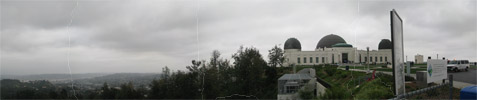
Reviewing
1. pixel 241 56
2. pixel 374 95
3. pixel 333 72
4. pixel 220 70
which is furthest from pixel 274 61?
pixel 374 95

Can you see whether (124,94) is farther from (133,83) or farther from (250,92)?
(250,92)

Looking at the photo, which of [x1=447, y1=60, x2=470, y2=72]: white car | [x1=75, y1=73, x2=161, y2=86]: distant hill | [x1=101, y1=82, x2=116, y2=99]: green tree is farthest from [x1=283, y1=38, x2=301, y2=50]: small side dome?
[x1=101, y1=82, x2=116, y2=99]: green tree

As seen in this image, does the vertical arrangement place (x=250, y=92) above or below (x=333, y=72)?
below

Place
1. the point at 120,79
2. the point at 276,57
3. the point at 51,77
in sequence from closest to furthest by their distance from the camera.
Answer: the point at 51,77, the point at 120,79, the point at 276,57

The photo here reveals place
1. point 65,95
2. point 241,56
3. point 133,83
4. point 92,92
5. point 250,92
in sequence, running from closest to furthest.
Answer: point 65,95, point 92,92, point 133,83, point 250,92, point 241,56

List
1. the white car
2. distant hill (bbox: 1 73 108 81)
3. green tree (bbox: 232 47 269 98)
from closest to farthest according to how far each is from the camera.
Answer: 1. distant hill (bbox: 1 73 108 81)
2. green tree (bbox: 232 47 269 98)
3. the white car

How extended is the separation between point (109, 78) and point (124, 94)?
558 mm

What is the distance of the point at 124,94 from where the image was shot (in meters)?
3.21

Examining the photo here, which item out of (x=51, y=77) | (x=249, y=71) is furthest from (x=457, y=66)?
(x=51, y=77)

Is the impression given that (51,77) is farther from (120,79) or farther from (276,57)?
(276,57)

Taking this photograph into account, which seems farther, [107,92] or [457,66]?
[457,66]

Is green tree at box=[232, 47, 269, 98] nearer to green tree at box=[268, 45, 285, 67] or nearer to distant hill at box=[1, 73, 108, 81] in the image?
green tree at box=[268, 45, 285, 67]

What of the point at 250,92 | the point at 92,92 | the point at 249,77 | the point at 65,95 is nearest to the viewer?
the point at 65,95

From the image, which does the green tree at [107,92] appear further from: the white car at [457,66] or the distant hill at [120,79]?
the white car at [457,66]
